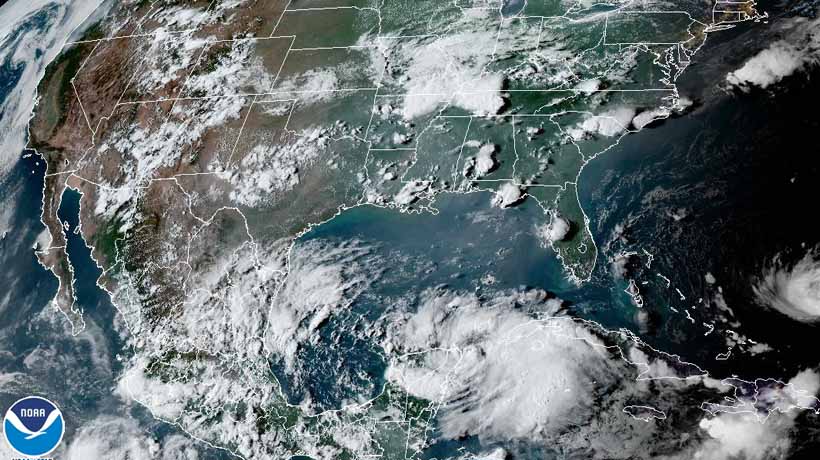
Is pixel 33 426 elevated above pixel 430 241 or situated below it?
below

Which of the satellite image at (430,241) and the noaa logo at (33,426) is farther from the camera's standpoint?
the noaa logo at (33,426)

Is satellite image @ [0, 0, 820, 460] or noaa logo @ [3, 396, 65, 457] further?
noaa logo @ [3, 396, 65, 457]

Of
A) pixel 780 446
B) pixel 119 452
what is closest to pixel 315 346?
pixel 119 452

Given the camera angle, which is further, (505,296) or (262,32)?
(262,32)

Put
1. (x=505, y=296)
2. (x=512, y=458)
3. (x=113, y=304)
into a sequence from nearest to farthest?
(x=512, y=458) → (x=505, y=296) → (x=113, y=304)

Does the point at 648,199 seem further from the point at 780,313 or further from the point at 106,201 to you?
the point at 106,201
